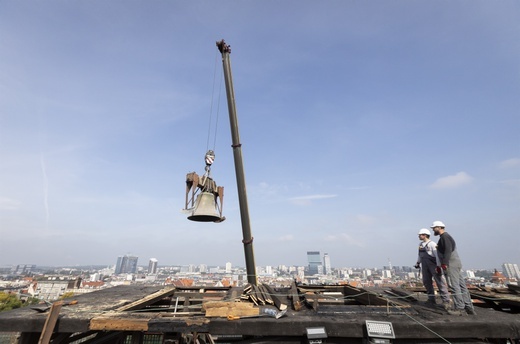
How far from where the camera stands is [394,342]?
198 inches

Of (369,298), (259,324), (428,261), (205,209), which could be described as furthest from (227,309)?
Result: (428,261)

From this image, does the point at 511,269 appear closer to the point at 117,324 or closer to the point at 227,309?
the point at 227,309

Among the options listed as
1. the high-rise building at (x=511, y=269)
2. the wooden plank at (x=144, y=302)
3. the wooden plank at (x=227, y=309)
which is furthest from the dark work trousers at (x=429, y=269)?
the high-rise building at (x=511, y=269)

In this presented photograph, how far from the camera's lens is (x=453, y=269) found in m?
6.34

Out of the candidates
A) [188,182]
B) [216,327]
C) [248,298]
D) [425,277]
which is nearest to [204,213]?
[188,182]

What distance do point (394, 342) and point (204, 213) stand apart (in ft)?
19.4

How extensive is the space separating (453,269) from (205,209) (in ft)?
23.7

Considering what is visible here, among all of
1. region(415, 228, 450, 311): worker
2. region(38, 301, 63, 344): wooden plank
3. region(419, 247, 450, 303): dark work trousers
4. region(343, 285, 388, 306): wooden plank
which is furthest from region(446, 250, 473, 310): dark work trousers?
region(38, 301, 63, 344): wooden plank

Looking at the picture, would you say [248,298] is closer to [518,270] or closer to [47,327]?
[47,327]

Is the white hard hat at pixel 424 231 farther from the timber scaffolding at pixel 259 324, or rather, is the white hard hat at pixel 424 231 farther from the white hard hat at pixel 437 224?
the timber scaffolding at pixel 259 324

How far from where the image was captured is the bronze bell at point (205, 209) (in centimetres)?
802

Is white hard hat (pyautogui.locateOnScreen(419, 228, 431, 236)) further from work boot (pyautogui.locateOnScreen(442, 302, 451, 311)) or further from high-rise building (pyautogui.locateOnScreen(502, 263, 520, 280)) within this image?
high-rise building (pyautogui.locateOnScreen(502, 263, 520, 280))

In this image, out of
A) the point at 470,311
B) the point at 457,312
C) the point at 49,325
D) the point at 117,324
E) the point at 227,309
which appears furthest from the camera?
the point at 470,311

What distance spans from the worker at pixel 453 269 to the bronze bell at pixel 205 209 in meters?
6.57
